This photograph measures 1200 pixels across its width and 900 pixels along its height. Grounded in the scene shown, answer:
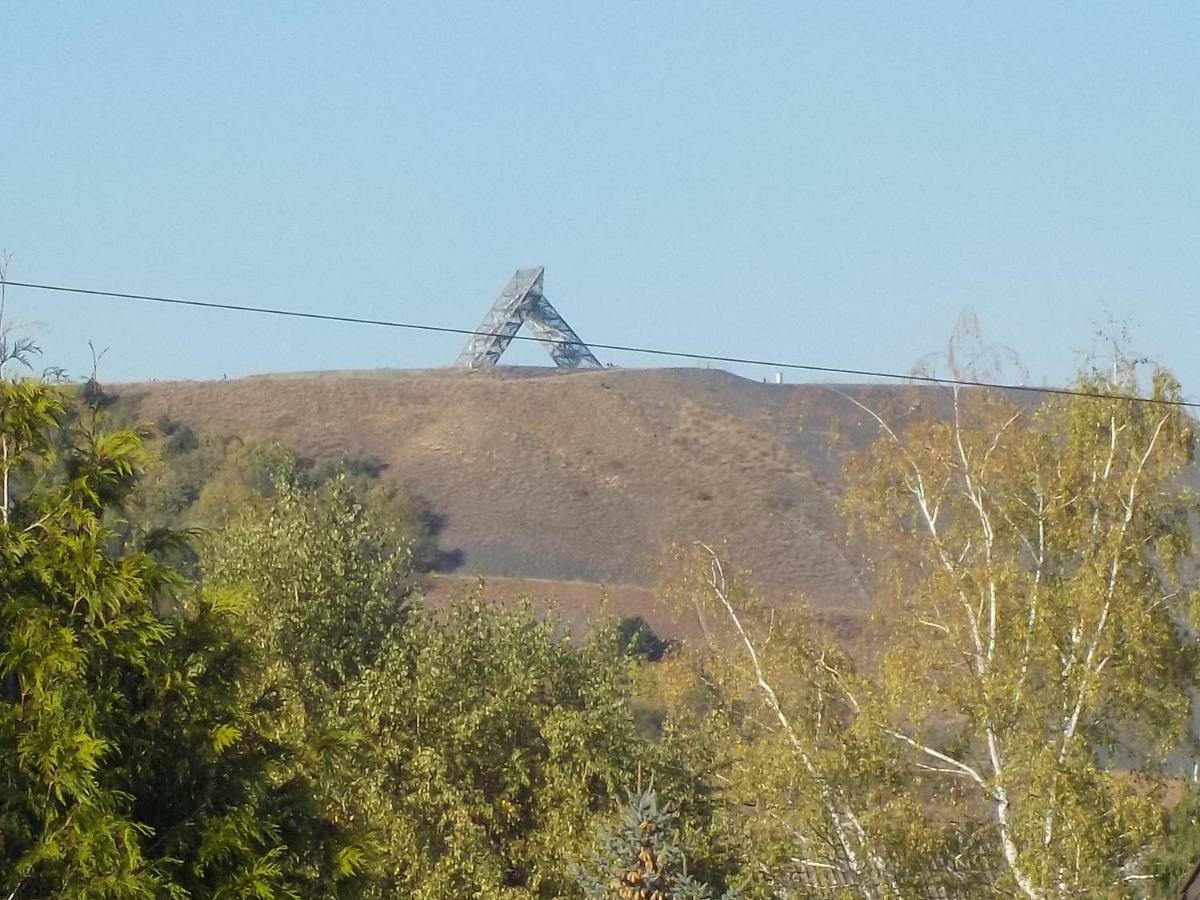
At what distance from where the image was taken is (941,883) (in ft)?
Result: 66.3

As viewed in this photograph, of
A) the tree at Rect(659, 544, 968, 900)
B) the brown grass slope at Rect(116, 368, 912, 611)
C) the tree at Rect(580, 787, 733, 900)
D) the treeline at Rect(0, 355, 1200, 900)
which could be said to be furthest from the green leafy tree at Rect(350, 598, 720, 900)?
the brown grass slope at Rect(116, 368, 912, 611)

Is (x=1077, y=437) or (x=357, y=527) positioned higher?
(x=1077, y=437)

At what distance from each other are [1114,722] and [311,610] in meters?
10.5

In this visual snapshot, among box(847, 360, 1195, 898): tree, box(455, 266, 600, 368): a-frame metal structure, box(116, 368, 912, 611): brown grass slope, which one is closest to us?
box(847, 360, 1195, 898): tree

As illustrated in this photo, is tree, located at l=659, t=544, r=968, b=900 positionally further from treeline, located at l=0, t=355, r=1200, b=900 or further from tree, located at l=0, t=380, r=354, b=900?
tree, located at l=0, t=380, r=354, b=900

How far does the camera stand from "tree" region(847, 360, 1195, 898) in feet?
64.0

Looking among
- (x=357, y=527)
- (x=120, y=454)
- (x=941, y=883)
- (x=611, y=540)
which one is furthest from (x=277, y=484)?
(x=611, y=540)

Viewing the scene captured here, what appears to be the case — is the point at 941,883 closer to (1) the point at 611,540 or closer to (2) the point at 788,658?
(2) the point at 788,658

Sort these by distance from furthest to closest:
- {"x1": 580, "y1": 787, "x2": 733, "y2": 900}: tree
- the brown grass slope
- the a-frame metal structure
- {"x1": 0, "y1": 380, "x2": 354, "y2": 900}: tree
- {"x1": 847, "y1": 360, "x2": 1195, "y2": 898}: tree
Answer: the a-frame metal structure, the brown grass slope, {"x1": 847, "y1": 360, "x2": 1195, "y2": 898}: tree, {"x1": 580, "y1": 787, "x2": 733, "y2": 900}: tree, {"x1": 0, "y1": 380, "x2": 354, "y2": 900}: tree

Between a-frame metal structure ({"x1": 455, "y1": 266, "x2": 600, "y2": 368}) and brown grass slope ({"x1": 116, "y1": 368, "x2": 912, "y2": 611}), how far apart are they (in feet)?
19.2

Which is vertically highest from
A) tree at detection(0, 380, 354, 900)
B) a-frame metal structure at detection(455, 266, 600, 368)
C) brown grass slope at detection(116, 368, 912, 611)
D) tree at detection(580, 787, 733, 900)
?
a-frame metal structure at detection(455, 266, 600, 368)

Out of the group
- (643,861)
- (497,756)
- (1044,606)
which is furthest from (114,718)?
(1044,606)

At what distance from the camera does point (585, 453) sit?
284 feet

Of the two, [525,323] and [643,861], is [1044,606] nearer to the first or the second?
[643,861]
